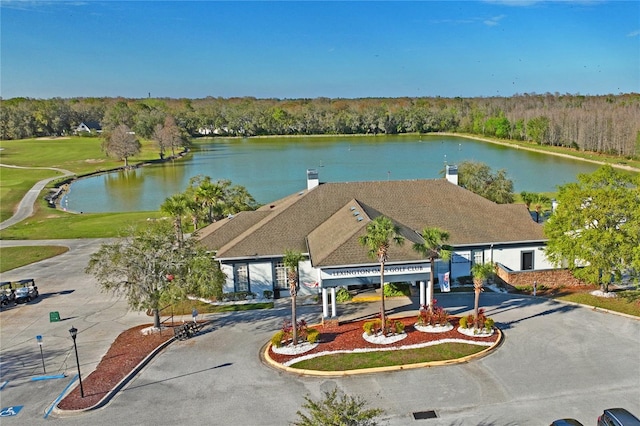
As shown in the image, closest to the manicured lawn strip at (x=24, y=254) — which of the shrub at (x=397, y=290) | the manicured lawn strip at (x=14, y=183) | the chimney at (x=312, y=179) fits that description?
the manicured lawn strip at (x=14, y=183)

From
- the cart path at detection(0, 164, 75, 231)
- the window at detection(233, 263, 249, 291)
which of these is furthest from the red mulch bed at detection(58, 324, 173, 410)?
the cart path at detection(0, 164, 75, 231)

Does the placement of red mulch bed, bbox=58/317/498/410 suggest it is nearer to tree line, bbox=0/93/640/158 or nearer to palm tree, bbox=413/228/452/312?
palm tree, bbox=413/228/452/312

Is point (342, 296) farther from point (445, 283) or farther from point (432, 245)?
point (432, 245)

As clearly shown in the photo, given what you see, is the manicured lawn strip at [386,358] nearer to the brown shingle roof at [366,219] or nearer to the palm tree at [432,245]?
the palm tree at [432,245]

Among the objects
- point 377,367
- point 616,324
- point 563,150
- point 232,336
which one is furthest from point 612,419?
point 563,150

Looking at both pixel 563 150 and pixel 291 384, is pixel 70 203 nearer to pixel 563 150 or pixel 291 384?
pixel 291 384
